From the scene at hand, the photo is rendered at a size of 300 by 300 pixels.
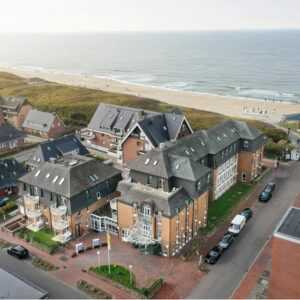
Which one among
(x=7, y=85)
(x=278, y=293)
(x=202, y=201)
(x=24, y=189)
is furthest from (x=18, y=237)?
(x=7, y=85)

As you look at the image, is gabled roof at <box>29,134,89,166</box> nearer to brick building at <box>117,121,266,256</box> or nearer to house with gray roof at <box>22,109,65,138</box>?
brick building at <box>117,121,266,256</box>

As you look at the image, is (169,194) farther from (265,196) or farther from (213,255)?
(265,196)

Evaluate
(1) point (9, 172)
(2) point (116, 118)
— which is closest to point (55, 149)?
(1) point (9, 172)

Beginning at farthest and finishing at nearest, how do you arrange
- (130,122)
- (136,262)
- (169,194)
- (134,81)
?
1. (134,81)
2. (130,122)
3. (169,194)
4. (136,262)

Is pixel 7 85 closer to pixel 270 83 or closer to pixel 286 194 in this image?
pixel 270 83

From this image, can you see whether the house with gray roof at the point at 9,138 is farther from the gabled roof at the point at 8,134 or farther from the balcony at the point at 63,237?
the balcony at the point at 63,237
